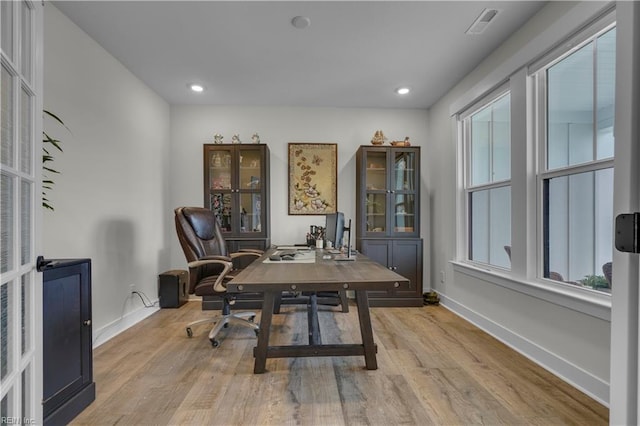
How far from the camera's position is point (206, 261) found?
2.54 metres

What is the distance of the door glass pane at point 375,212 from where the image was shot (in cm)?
378

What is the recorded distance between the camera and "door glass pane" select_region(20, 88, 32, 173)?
1.10m

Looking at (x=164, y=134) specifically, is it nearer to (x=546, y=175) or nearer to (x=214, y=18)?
(x=214, y=18)

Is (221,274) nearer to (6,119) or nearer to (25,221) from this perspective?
(25,221)

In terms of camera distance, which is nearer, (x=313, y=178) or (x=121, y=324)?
(x=121, y=324)

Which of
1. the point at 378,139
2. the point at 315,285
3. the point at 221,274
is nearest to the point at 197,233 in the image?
the point at 221,274

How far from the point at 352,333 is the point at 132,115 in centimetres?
308

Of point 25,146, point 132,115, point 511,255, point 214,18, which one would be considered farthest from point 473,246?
point 132,115

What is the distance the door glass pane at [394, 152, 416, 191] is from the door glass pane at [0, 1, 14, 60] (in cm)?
336

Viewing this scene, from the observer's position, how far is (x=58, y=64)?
2.19 meters

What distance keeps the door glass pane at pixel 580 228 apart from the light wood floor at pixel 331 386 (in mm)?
712

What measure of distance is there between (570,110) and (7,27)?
2.96m

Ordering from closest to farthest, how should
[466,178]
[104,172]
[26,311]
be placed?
1. [26,311]
2. [104,172]
3. [466,178]

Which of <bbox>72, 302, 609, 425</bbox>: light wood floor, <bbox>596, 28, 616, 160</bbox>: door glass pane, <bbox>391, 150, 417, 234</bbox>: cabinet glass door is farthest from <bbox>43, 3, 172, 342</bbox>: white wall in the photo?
<bbox>596, 28, 616, 160</bbox>: door glass pane
